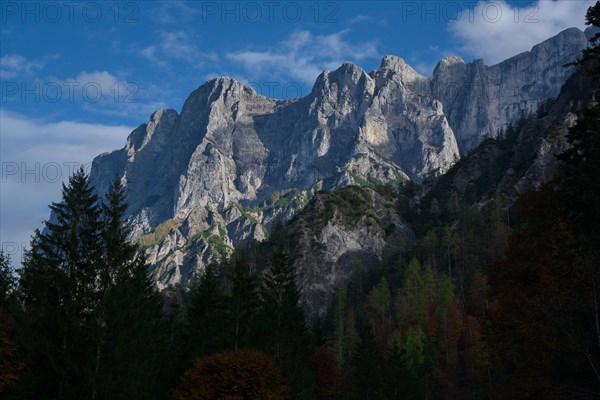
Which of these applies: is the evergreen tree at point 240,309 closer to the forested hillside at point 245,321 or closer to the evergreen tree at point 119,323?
the forested hillside at point 245,321

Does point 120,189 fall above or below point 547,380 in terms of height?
above

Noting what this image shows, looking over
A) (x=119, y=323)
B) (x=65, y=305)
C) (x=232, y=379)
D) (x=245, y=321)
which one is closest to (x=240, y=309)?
(x=245, y=321)

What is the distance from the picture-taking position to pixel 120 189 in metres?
38.1

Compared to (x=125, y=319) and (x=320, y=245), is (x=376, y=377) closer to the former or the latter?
(x=125, y=319)

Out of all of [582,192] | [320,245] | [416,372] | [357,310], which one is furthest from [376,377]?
[320,245]

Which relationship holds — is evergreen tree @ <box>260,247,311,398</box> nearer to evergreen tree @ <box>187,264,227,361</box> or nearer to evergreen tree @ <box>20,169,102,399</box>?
evergreen tree @ <box>187,264,227,361</box>

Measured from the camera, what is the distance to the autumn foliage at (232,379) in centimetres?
3738

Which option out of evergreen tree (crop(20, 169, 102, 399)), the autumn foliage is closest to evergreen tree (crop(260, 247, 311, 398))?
the autumn foliage

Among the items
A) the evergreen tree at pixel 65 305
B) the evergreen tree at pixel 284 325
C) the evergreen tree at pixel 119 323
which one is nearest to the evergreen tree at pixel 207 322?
the evergreen tree at pixel 284 325

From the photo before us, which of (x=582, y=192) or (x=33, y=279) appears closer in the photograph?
(x=582, y=192)

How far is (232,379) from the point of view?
37531mm

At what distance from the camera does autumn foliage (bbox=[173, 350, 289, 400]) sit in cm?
3738

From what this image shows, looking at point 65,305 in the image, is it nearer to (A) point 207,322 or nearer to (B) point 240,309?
(B) point 240,309

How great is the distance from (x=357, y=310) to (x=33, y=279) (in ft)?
369
